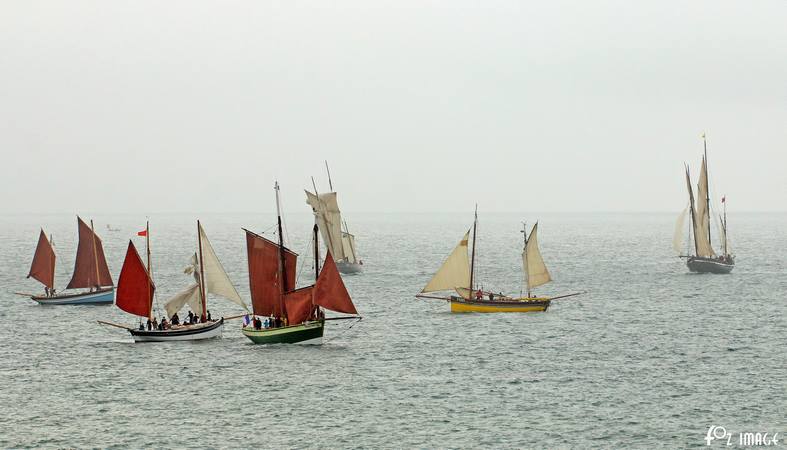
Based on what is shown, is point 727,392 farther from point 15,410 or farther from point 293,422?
point 15,410

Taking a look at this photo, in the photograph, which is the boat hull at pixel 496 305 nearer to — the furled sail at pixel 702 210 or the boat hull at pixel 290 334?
the boat hull at pixel 290 334

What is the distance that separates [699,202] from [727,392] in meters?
81.5

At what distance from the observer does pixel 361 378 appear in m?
65.9

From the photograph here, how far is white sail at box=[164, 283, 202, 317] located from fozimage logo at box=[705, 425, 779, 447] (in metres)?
42.5

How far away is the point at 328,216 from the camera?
136 metres

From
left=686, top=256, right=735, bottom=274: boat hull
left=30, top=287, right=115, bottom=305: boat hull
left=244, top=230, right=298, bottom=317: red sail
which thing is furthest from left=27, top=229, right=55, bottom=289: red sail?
left=686, top=256, right=735, bottom=274: boat hull

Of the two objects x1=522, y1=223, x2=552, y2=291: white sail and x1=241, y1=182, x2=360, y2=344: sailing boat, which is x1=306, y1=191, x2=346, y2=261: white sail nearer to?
x1=522, y1=223, x2=552, y2=291: white sail

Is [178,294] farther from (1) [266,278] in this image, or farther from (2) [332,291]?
(2) [332,291]

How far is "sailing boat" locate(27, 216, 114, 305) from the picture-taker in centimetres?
10569

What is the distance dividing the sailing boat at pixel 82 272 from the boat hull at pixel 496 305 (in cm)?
3821

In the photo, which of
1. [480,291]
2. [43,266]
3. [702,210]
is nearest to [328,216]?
[43,266]

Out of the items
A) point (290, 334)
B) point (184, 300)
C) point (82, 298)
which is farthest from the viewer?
point (82, 298)

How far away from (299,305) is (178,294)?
9.98 metres

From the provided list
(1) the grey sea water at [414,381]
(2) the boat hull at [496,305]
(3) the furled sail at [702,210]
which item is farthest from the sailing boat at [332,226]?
(3) the furled sail at [702,210]
